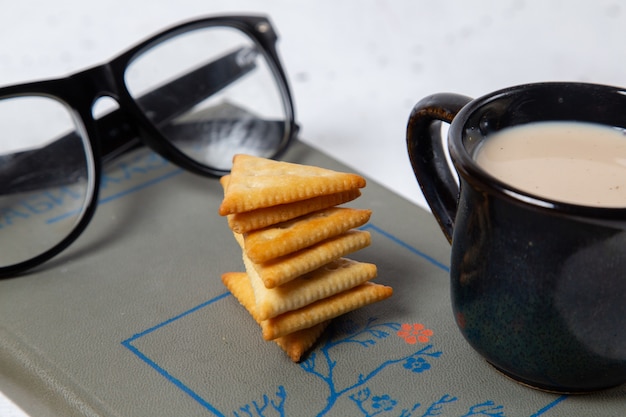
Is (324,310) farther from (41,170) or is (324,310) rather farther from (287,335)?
(41,170)

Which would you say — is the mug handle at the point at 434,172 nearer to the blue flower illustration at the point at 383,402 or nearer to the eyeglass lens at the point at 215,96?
the blue flower illustration at the point at 383,402

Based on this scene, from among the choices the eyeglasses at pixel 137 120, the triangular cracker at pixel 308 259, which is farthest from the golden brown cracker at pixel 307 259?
the eyeglasses at pixel 137 120

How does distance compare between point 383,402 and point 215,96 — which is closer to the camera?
point 383,402

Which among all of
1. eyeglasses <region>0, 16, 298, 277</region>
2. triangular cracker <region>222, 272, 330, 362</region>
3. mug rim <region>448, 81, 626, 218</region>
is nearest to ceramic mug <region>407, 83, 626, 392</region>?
mug rim <region>448, 81, 626, 218</region>

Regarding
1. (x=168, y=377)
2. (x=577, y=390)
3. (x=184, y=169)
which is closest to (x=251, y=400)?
(x=168, y=377)

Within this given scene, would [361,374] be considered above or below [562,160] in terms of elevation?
below

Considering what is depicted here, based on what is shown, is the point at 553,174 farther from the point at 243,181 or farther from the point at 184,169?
the point at 184,169

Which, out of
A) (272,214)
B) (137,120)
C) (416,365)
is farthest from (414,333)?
(137,120)

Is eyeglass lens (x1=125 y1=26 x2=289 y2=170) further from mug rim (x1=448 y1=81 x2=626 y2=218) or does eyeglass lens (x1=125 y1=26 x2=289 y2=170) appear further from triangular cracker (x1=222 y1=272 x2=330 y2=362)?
mug rim (x1=448 y1=81 x2=626 y2=218)
